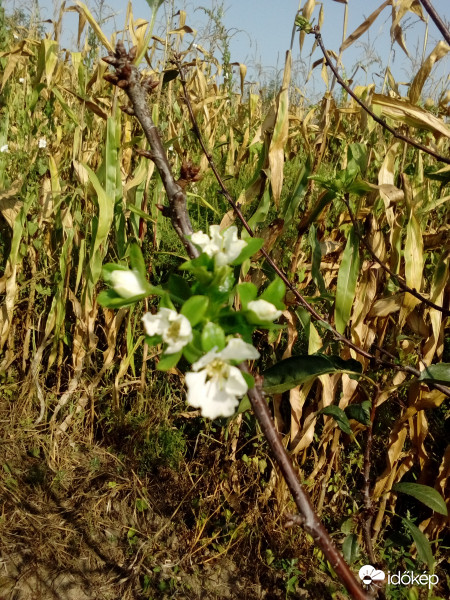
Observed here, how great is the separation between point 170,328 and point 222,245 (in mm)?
107

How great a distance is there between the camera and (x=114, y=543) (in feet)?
5.21

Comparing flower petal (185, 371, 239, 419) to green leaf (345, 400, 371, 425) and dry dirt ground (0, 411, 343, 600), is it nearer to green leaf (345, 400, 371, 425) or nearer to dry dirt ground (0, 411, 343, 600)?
green leaf (345, 400, 371, 425)

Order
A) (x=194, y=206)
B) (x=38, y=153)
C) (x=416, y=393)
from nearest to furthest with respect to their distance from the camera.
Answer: (x=416, y=393), (x=38, y=153), (x=194, y=206)

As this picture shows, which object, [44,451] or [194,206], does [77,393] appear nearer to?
[44,451]

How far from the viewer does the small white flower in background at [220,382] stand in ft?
1.48

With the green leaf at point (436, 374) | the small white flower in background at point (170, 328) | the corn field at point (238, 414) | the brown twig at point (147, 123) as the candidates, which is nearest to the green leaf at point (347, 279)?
the corn field at point (238, 414)

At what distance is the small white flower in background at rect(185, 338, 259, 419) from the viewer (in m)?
0.45

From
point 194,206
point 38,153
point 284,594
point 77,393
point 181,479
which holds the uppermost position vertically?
point 38,153

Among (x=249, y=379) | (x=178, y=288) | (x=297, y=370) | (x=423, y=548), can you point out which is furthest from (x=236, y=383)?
(x=423, y=548)

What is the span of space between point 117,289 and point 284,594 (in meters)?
1.36

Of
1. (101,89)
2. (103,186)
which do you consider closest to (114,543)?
(103,186)

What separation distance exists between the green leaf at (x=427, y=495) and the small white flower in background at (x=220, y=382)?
3.02ft

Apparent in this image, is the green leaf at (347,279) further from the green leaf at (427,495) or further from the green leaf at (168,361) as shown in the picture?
the green leaf at (168,361)

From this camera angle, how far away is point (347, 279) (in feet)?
4.57
